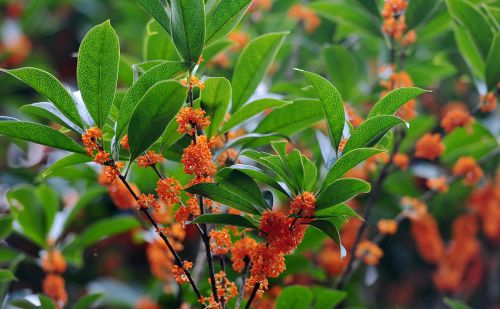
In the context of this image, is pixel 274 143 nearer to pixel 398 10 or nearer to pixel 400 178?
pixel 398 10

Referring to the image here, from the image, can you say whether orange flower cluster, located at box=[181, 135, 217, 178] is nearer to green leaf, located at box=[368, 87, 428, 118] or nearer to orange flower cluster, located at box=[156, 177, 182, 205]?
orange flower cluster, located at box=[156, 177, 182, 205]

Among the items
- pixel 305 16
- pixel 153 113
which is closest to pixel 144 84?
pixel 153 113

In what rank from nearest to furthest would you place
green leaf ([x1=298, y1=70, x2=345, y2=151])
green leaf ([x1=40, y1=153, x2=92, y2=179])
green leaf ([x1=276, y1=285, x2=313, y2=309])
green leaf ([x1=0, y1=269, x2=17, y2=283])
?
green leaf ([x1=298, y1=70, x2=345, y2=151])
green leaf ([x1=40, y1=153, x2=92, y2=179])
green leaf ([x1=276, y1=285, x2=313, y2=309])
green leaf ([x1=0, y1=269, x2=17, y2=283])

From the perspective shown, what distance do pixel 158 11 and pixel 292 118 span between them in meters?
0.54

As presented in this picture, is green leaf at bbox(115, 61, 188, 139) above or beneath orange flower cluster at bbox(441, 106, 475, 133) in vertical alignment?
above

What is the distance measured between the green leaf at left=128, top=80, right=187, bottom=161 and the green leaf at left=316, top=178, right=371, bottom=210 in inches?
14.0

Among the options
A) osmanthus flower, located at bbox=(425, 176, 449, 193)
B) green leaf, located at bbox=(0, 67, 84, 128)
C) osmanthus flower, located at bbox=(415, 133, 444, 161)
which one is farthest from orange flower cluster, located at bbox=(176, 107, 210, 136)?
osmanthus flower, located at bbox=(425, 176, 449, 193)

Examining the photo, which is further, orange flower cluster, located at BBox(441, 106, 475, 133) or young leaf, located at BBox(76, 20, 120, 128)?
orange flower cluster, located at BBox(441, 106, 475, 133)

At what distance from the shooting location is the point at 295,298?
1.62 metres

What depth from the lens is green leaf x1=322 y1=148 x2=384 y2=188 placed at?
3.94ft

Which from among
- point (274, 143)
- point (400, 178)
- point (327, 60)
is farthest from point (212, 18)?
point (400, 178)

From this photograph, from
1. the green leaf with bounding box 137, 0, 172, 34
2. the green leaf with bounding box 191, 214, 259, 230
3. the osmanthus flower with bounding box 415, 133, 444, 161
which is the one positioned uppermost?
the green leaf with bounding box 137, 0, 172, 34

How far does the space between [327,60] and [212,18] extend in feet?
3.27

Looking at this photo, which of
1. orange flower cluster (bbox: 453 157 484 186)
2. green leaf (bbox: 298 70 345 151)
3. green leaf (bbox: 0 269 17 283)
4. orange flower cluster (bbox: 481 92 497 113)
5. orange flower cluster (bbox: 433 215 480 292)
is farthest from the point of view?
orange flower cluster (bbox: 433 215 480 292)
